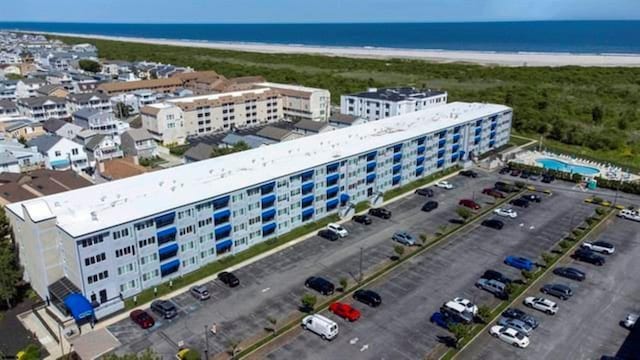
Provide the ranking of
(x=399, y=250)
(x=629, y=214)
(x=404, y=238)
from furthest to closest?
(x=629, y=214) < (x=404, y=238) < (x=399, y=250)

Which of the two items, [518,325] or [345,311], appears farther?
[345,311]

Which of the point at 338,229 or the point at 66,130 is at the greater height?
the point at 66,130

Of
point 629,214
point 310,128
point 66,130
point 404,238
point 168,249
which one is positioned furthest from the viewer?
point 310,128

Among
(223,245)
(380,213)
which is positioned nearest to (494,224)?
(380,213)

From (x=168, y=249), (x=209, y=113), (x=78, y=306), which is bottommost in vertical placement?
(x=78, y=306)

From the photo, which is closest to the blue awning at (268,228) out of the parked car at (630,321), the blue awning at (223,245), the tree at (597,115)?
the blue awning at (223,245)

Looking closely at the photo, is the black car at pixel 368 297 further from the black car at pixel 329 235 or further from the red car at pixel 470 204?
the red car at pixel 470 204

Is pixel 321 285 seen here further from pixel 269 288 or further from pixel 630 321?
pixel 630 321
